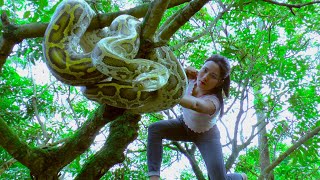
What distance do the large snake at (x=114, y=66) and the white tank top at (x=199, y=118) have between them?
883 mm

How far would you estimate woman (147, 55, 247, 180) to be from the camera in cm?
367

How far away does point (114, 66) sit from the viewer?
2.37 m

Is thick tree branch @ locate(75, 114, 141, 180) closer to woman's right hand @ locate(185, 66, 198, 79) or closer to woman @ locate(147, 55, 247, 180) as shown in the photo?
woman @ locate(147, 55, 247, 180)

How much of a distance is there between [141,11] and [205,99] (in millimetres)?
958

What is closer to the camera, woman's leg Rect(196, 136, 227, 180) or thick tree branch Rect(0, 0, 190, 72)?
thick tree branch Rect(0, 0, 190, 72)

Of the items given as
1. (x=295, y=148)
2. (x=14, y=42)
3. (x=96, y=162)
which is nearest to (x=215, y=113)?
(x=96, y=162)

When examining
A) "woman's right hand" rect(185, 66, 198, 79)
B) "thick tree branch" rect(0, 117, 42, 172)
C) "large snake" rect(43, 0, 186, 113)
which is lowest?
"thick tree branch" rect(0, 117, 42, 172)

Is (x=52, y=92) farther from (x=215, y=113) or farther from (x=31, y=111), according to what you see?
(x=215, y=113)

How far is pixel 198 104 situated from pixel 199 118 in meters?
0.48

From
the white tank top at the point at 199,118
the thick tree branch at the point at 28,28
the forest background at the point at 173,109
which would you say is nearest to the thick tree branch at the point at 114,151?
the forest background at the point at 173,109

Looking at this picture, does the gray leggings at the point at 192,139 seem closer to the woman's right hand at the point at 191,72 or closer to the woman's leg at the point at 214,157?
the woman's leg at the point at 214,157

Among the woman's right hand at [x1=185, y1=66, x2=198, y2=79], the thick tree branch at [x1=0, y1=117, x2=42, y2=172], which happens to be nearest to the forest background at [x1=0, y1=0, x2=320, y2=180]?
the thick tree branch at [x1=0, y1=117, x2=42, y2=172]

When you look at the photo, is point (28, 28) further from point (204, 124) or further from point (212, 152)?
point (212, 152)

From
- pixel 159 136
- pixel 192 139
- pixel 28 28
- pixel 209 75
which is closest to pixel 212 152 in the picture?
pixel 192 139
